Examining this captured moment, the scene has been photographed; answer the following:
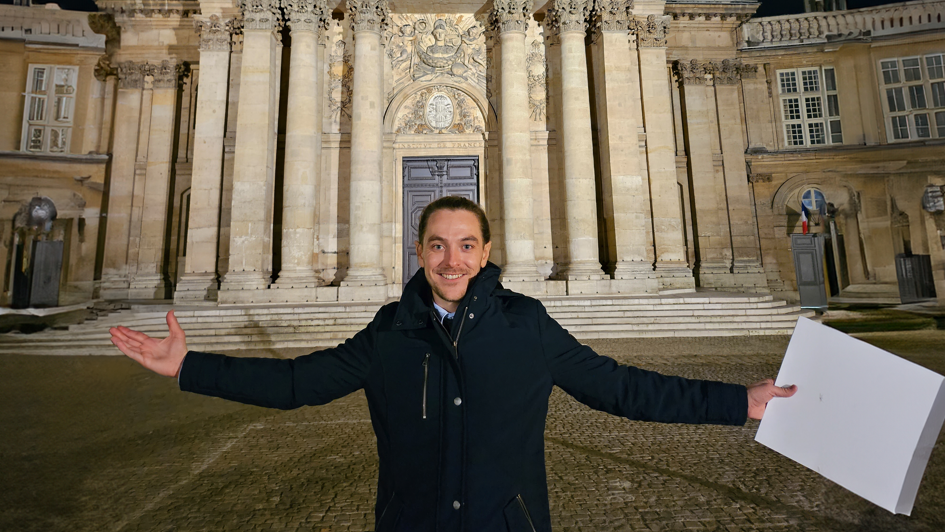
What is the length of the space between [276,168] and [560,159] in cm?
870

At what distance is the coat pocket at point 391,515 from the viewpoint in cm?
138

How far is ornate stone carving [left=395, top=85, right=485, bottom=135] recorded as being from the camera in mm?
14023

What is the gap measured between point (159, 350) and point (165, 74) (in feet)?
59.6

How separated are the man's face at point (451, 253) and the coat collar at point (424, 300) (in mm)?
44

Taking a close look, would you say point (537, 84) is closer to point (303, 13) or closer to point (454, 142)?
point (454, 142)

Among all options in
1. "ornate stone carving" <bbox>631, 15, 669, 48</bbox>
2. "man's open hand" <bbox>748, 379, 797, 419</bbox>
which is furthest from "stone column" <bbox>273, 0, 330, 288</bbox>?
"man's open hand" <bbox>748, 379, 797, 419</bbox>

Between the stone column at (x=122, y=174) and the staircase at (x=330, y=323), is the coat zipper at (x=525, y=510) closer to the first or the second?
the staircase at (x=330, y=323)

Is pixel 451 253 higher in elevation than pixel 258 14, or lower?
lower

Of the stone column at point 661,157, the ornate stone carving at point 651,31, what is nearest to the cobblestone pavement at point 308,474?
the stone column at point 661,157

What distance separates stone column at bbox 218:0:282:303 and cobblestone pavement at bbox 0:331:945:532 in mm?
6171

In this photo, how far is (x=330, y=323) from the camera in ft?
31.6

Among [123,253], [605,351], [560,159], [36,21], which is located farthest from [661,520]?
[36,21]

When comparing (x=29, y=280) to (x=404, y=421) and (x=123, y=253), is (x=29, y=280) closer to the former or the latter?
(x=123, y=253)

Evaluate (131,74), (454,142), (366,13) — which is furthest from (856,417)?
(131,74)
